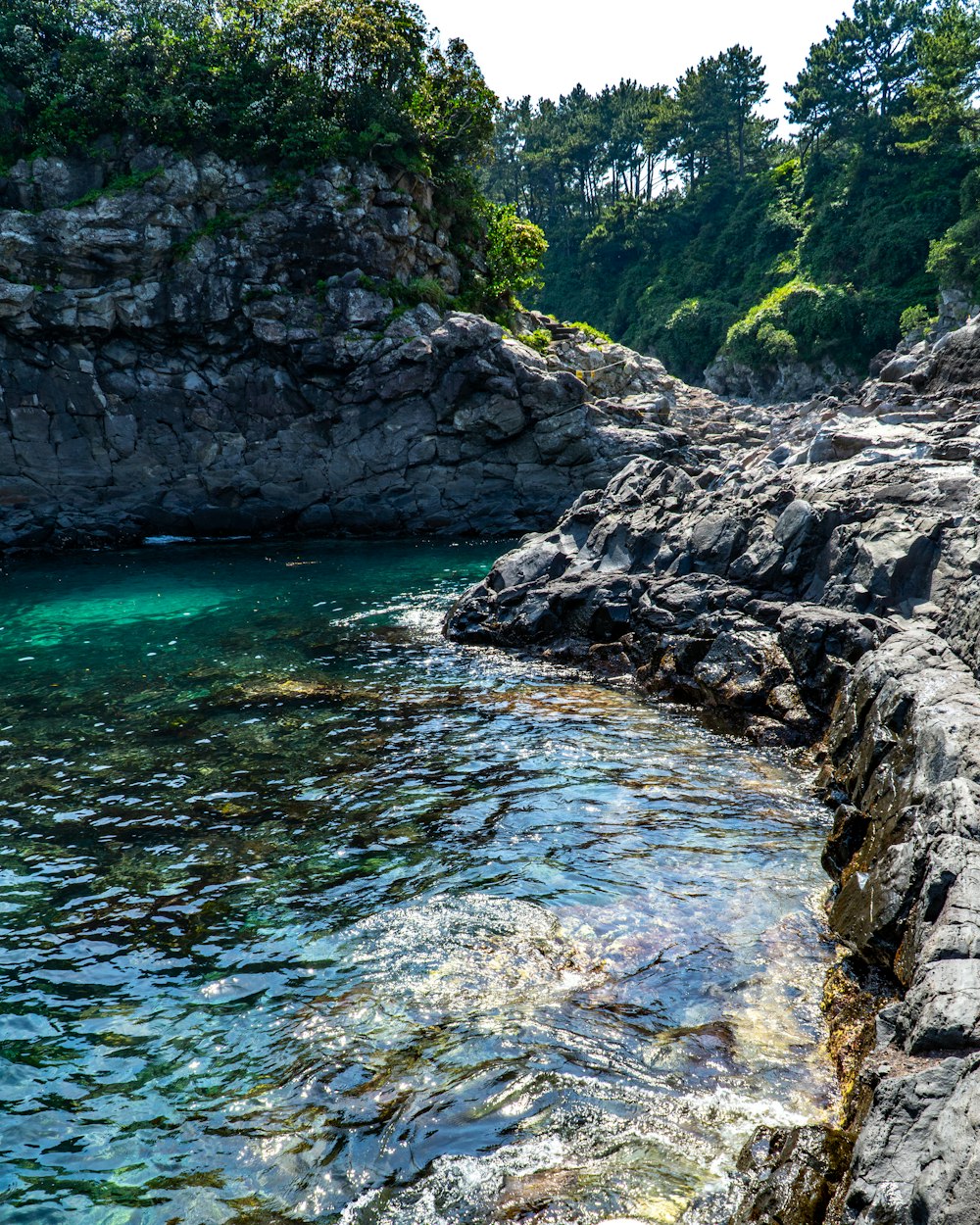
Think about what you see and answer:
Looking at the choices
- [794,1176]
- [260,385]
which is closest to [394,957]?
[794,1176]

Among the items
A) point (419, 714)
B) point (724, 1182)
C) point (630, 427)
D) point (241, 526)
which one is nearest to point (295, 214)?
point (241, 526)

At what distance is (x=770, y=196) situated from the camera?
3334 inches

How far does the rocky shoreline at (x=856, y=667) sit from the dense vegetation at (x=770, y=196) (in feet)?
138

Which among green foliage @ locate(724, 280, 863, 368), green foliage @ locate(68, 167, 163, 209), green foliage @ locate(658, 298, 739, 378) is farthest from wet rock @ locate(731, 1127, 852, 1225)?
green foliage @ locate(658, 298, 739, 378)

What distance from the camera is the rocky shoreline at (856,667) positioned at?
15.7 feet

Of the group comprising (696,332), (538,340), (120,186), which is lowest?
(538,340)

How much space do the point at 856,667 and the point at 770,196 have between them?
86.8 m

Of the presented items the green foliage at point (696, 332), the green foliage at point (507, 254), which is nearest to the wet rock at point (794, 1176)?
the green foliage at point (507, 254)

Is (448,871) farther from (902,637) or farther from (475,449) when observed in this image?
(475,449)

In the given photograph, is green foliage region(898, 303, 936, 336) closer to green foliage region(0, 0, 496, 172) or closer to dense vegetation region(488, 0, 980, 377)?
dense vegetation region(488, 0, 980, 377)

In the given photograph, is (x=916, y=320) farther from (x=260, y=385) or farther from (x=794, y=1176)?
(x=794, y=1176)

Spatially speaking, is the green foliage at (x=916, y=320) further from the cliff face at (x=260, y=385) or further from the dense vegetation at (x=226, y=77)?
the dense vegetation at (x=226, y=77)

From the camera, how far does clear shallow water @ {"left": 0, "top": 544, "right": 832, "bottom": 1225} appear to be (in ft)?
18.9

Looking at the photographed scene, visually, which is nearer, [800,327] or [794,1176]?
[794,1176]
